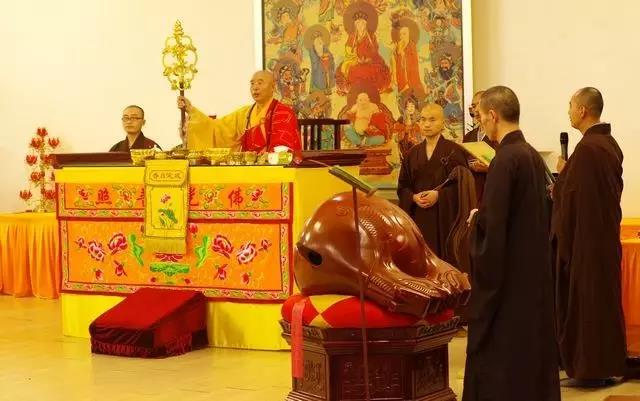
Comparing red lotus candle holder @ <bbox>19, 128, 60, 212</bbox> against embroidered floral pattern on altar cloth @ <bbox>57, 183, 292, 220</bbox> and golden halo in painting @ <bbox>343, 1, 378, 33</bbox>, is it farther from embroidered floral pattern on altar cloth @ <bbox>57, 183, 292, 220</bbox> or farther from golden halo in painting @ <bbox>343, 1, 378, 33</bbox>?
golden halo in painting @ <bbox>343, 1, 378, 33</bbox>

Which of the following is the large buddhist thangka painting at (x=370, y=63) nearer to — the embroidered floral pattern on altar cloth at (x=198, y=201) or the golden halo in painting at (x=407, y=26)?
the golden halo in painting at (x=407, y=26)

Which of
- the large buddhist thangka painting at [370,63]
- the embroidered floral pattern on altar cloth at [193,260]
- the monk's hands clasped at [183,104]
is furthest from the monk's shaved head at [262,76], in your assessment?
the large buddhist thangka painting at [370,63]

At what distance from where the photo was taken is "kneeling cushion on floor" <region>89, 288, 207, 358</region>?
256 inches

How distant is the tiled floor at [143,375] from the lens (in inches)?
214

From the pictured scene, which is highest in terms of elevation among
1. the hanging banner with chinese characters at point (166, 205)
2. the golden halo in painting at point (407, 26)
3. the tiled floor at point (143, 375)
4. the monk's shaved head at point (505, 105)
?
the golden halo in painting at point (407, 26)

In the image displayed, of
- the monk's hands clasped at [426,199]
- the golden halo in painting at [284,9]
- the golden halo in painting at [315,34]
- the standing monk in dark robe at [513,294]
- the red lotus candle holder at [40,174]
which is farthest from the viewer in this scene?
the red lotus candle holder at [40,174]

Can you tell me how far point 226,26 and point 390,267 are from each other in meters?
5.89

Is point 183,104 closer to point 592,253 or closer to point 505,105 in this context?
point 592,253

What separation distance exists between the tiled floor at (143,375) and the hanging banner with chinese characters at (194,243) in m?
0.42

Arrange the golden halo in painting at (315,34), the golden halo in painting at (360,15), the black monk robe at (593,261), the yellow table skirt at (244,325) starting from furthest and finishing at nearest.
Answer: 1. the golden halo in painting at (315,34)
2. the golden halo in painting at (360,15)
3. the yellow table skirt at (244,325)
4. the black monk robe at (593,261)

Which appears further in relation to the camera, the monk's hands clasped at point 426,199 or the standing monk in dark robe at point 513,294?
the monk's hands clasped at point 426,199

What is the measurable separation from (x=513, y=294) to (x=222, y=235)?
2.90 metres

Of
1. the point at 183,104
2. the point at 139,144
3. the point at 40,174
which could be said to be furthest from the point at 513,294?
the point at 40,174

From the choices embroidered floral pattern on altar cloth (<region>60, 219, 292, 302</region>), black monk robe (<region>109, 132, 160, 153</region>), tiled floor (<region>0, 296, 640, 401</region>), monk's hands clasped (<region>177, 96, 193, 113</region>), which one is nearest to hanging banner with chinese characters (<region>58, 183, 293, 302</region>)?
embroidered floral pattern on altar cloth (<region>60, 219, 292, 302</region>)
